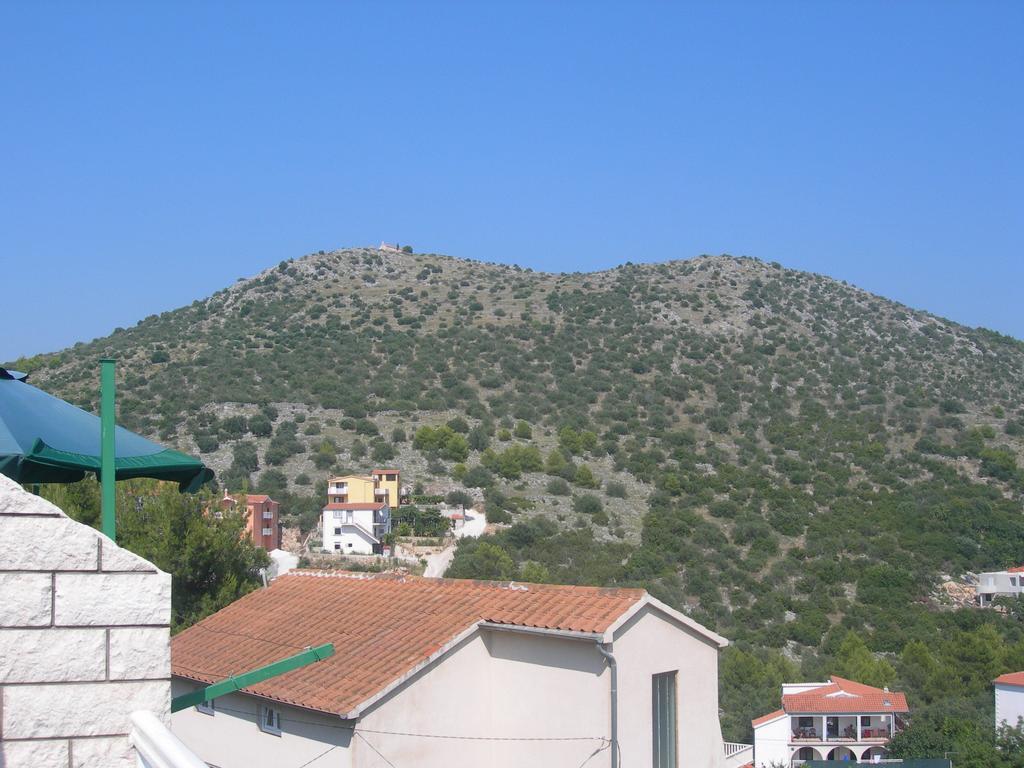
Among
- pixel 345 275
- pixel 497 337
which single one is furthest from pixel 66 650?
pixel 345 275

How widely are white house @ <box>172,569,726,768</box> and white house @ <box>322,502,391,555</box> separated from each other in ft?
90.7

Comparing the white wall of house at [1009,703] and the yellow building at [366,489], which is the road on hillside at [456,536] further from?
the white wall of house at [1009,703]

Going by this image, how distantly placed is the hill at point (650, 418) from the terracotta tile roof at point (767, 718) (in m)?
3.08

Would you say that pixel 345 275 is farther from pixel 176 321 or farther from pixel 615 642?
pixel 615 642

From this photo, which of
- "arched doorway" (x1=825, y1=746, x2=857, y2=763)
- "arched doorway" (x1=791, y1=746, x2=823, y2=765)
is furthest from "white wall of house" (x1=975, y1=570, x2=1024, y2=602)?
"arched doorway" (x1=791, y1=746, x2=823, y2=765)

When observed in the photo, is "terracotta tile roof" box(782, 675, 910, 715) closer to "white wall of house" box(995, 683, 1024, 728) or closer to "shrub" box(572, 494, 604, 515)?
"white wall of house" box(995, 683, 1024, 728)

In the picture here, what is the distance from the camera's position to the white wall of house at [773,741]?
2755 centimetres

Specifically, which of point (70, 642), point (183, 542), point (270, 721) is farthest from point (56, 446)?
point (183, 542)

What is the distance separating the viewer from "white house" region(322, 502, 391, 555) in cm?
3775

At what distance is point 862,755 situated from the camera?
31.8 meters

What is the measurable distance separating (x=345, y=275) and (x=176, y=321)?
13277 mm

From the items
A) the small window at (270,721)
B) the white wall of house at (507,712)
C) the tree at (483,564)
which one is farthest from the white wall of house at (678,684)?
the tree at (483,564)

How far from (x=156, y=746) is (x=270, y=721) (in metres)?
6.95

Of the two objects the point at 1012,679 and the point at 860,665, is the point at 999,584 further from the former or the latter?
the point at 1012,679
